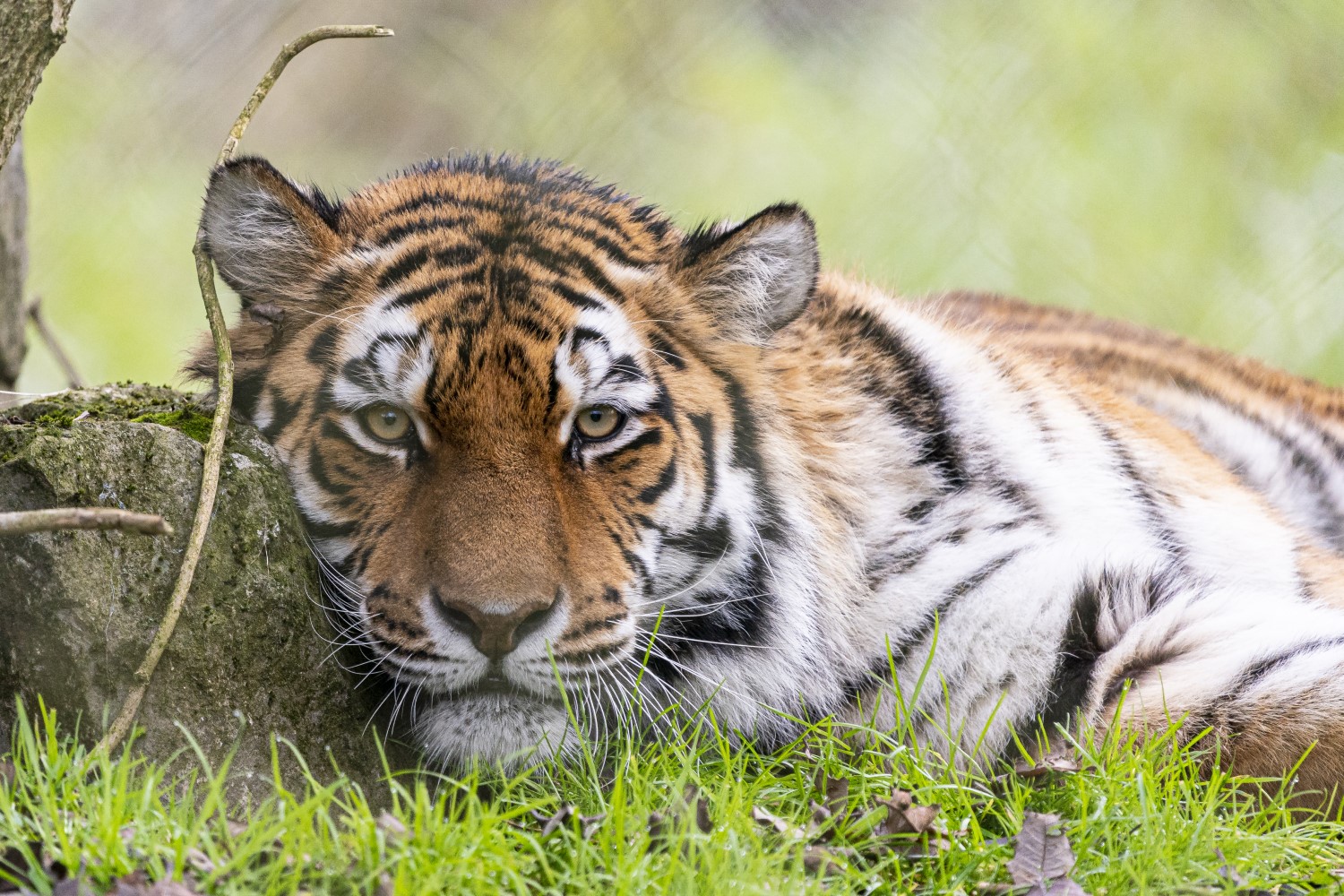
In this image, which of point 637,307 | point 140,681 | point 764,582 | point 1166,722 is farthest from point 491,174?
point 1166,722

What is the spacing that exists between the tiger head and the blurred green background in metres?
2.40

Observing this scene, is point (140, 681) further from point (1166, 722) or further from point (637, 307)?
point (1166, 722)

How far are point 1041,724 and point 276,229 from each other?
1.55 meters

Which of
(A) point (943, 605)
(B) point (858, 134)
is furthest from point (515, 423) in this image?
(B) point (858, 134)

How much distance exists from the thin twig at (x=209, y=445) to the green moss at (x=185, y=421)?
0.04 m

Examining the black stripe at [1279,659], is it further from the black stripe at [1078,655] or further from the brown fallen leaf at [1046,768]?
the brown fallen leaf at [1046,768]

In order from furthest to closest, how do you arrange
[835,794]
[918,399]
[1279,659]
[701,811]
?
1. [918,399]
2. [1279,659]
3. [835,794]
4. [701,811]

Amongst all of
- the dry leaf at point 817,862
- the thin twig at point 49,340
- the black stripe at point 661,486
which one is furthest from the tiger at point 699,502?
the thin twig at point 49,340

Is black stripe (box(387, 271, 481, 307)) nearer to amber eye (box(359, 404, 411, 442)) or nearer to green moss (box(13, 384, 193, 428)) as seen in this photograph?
amber eye (box(359, 404, 411, 442))

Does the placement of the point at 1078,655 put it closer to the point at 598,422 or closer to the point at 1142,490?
the point at 1142,490

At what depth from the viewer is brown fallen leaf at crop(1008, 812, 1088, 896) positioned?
1706mm

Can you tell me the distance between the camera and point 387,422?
208 cm

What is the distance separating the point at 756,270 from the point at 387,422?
737 millimetres

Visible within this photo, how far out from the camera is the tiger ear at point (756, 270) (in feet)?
7.63
